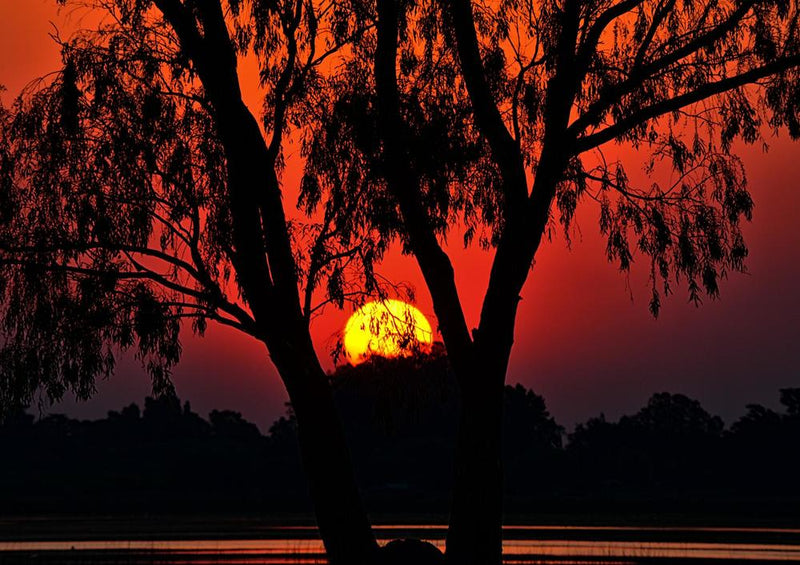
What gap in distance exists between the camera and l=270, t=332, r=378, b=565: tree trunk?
15164 millimetres

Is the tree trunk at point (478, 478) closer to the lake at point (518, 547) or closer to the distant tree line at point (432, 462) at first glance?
the lake at point (518, 547)

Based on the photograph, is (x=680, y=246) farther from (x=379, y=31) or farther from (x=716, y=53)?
(x=379, y=31)

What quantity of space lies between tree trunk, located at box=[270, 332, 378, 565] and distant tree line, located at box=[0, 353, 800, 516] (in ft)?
199

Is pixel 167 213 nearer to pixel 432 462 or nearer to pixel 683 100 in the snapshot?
pixel 683 100

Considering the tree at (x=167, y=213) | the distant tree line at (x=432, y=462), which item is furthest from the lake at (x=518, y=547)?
the distant tree line at (x=432, y=462)

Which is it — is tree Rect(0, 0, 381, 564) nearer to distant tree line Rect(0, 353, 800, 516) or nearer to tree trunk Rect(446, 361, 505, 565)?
tree trunk Rect(446, 361, 505, 565)

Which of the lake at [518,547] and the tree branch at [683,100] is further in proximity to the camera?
the lake at [518,547]

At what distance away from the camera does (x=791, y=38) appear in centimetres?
1612

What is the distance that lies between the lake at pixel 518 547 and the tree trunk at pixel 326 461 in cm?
1068

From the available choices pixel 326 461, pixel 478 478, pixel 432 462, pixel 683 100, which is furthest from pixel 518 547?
pixel 432 462

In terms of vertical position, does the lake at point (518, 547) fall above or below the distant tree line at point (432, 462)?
below

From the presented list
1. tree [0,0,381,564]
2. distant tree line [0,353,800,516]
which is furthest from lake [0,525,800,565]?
distant tree line [0,353,800,516]

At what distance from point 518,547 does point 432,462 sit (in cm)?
7102

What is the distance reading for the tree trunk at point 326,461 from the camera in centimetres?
1516
